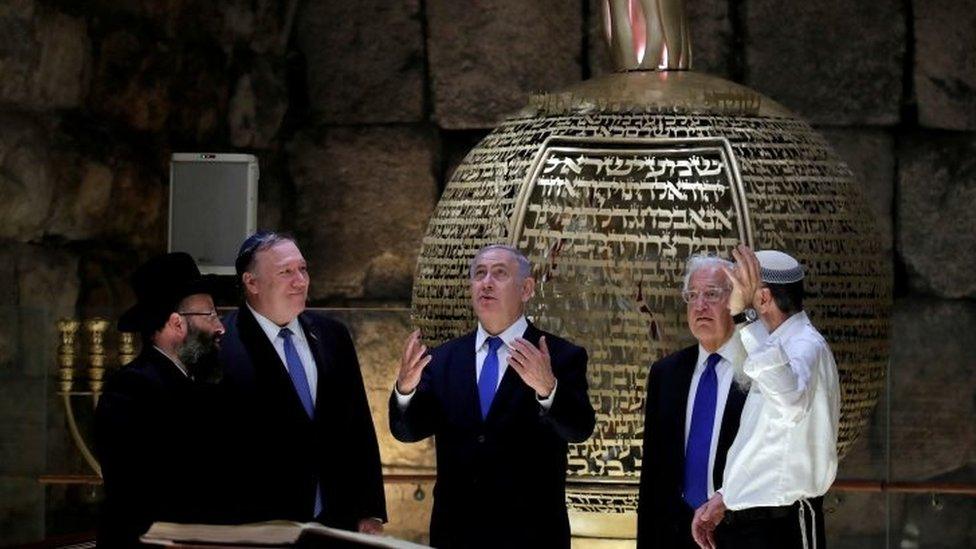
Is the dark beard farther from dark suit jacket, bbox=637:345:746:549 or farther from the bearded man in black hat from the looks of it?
dark suit jacket, bbox=637:345:746:549

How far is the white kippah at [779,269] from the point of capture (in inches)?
186

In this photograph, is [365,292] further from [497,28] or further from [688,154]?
[688,154]

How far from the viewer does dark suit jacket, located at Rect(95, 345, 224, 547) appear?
454cm

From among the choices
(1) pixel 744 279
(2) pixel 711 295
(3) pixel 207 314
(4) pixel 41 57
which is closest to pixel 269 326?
(3) pixel 207 314

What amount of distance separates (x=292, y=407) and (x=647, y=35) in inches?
57.1

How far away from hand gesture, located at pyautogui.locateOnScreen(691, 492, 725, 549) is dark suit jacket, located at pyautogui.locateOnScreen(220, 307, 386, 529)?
777 millimetres

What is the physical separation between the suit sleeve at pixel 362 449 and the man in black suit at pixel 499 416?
0.09 metres

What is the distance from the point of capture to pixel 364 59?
7.50m

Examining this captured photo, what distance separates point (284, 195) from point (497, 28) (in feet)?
3.06

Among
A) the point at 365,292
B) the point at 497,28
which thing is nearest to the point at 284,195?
the point at 365,292

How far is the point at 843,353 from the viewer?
5328 millimetres

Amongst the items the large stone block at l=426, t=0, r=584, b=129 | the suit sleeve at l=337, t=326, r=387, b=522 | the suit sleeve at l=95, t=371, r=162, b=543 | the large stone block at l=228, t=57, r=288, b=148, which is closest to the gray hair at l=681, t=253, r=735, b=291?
the suit sleeve at l=337, t=326, r=387, b=522

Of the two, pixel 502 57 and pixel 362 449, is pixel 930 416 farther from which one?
pixel 502 57

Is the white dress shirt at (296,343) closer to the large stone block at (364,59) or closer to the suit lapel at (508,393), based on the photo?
the suit lapel at (508,393)
